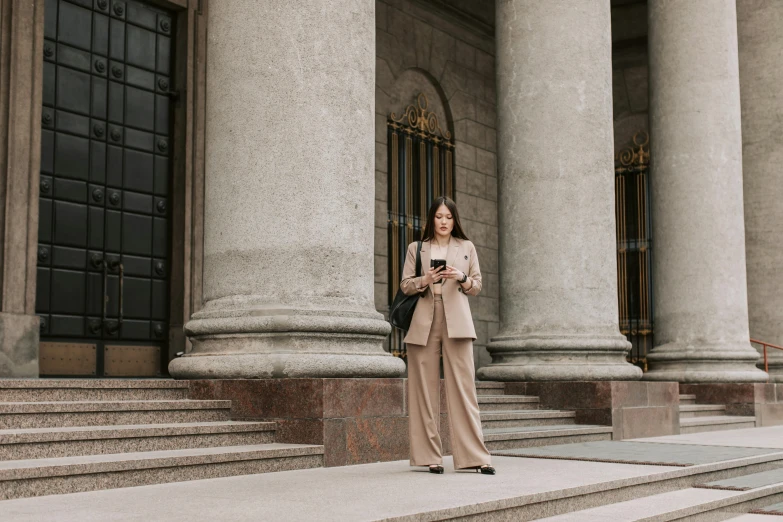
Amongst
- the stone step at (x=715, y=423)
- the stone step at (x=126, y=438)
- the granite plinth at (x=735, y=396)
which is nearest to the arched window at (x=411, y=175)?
the granite plinth at (x=735, y=396)

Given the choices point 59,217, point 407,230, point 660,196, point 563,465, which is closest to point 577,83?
point 660,196

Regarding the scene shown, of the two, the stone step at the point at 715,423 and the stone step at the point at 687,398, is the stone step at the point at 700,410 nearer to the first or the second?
the stone step at the point at 715,423

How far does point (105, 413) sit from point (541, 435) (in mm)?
5070

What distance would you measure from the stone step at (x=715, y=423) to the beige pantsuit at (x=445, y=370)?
7420 mm

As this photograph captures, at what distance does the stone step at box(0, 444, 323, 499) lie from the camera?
620 centimetres

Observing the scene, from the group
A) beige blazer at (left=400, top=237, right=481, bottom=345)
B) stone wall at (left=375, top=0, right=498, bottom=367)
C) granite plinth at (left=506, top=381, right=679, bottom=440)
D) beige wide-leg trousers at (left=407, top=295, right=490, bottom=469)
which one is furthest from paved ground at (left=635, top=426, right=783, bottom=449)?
stone wall at (left=375, top=0, right=498, bottom=367)

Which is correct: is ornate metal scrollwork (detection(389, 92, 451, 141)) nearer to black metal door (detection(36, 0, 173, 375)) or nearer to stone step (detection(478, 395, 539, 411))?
black metal door (detection(36, 0, 173, 375))

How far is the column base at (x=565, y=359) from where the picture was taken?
12789 mm

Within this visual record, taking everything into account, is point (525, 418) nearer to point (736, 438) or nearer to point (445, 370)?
point (736, 438)

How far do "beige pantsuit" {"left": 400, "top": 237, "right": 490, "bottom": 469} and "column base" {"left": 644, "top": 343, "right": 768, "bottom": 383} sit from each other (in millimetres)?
Result: 9612

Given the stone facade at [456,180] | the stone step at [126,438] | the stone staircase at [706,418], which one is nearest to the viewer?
the stone step at [126,438]

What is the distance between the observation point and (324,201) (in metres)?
8.92

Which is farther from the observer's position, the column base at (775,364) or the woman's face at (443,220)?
the column base at (775,364)

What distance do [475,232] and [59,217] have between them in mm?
11750
